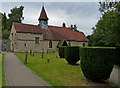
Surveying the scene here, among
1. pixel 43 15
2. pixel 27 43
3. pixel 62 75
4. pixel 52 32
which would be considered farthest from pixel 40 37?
pixel 62 75

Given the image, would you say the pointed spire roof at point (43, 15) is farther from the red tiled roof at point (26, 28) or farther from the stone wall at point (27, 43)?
the stone wall at point (27, 43)

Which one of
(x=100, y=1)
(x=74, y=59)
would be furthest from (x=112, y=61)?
(x=100, y=1)

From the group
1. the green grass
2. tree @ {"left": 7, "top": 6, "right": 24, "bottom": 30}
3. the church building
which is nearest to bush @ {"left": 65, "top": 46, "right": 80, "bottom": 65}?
the green grass

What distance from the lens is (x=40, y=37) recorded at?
31.4 m

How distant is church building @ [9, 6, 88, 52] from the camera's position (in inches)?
1129

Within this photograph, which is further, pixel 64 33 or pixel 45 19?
pixel 64 33

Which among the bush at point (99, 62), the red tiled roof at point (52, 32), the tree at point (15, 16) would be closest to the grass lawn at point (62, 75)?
the bush at point (99, 62)

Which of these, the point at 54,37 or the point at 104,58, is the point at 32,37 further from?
the point at 104,58

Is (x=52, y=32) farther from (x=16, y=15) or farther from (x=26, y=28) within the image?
(x=16, y=15)

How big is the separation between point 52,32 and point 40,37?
548cm

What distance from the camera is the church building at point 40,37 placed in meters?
28.7

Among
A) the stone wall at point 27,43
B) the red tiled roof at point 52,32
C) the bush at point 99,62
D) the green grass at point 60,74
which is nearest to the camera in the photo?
the bush at point 99,62

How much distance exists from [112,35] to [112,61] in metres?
7.42

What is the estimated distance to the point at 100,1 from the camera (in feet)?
51.2
